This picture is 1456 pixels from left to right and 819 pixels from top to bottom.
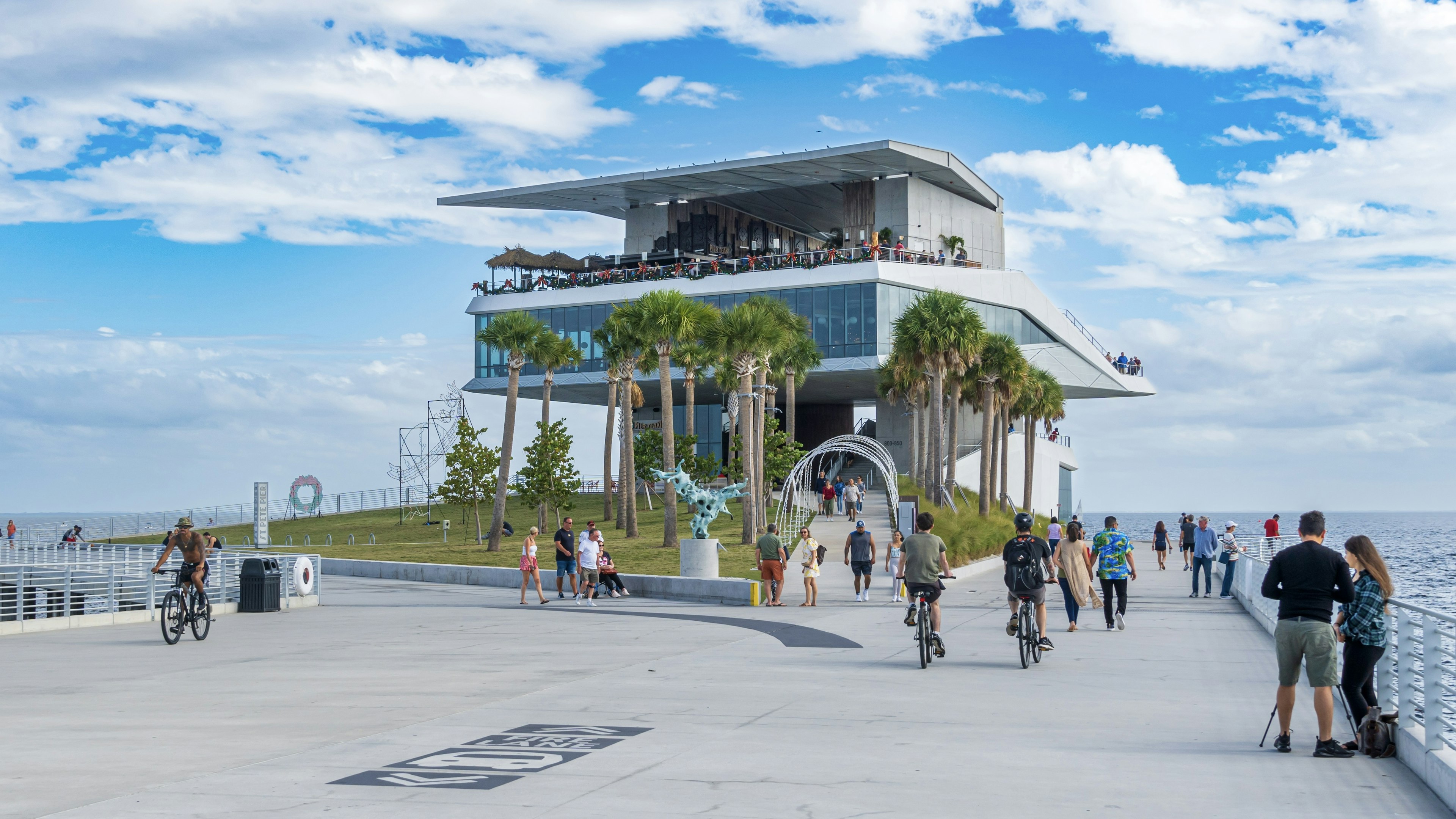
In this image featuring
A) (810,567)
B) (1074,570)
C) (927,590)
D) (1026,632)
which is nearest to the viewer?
(1026,632)

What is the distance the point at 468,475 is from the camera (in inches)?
1914

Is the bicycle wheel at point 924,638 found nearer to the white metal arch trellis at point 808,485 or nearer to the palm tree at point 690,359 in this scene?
the white metal arch trellis at point 808,485

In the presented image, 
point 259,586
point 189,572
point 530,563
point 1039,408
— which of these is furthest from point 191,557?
point 1039,408

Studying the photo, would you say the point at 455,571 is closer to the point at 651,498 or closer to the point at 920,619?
the point at 920,619

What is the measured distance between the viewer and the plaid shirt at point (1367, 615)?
865cm

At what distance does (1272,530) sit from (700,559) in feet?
53.7

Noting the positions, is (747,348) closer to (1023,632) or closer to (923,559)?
(923,559)

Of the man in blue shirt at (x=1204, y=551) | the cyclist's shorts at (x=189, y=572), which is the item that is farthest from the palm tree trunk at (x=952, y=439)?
the cyclist's shorts at (x=189, y=572)

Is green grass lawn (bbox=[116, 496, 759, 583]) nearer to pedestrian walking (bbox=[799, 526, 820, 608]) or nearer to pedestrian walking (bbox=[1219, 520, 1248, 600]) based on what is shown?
pedestrian walking (bbox=[799, 526, 820, 608])

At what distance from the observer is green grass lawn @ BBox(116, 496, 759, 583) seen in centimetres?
3612

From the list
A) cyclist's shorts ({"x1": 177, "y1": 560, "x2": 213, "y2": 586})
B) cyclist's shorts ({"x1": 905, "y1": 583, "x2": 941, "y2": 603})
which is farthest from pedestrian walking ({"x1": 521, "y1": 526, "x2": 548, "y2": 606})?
cyclist's shorts ({"x1": 905, "y1": 583, "x2": 941, "y2": 603})

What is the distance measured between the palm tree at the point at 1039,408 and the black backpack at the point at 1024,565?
52.4 metres

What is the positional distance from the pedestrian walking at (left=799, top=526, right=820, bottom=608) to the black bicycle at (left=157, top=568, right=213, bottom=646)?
10.5 m

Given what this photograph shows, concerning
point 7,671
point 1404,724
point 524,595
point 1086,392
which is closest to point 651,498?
point 1086,392
